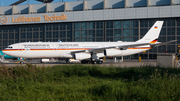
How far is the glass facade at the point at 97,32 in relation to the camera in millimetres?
46094

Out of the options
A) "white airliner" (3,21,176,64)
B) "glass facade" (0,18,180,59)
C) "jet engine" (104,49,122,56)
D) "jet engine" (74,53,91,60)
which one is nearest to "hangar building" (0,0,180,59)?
"glass facade" (0,18,180,59)

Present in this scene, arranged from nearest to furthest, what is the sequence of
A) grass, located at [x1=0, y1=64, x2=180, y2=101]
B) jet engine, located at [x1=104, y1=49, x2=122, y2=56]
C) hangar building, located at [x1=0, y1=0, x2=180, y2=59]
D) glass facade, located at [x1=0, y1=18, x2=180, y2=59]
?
1. grass, located at [x1=0, y1=64, x2=180, y2=101]
2. jet engine, located at [x1=104, y1=49, x2=122, y2=56]
3. hangar building, located at [x1=0, y1=0, x2=180, y2=59]
4. glass facade, located at [x1=0, y1=18, x2=180, y2=59]

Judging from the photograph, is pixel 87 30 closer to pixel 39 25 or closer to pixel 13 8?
pixel 39 25

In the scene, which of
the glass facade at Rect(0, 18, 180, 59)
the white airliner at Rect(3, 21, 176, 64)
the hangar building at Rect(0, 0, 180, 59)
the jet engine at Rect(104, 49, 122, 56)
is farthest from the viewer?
the glass facade at Rect(0, 18, 180, 59)

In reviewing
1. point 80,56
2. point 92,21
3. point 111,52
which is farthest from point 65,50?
point 92,21

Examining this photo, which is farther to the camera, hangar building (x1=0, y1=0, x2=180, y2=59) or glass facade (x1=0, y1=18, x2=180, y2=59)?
glass facade (x1=0, y1=18, x2=180, y2=59)

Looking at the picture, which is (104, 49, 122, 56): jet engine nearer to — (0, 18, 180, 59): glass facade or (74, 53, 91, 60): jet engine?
(74, 53, 91, 60): jet engine

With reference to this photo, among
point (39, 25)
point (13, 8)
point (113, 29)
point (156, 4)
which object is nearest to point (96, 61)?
point (113, 29)

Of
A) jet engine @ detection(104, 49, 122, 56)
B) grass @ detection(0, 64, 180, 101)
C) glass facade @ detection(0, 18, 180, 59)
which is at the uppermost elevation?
glass facade @ detection(0, 18, 180, 59)

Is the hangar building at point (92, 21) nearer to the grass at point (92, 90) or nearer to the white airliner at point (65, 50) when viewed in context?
the white airliner at point (65, 50)

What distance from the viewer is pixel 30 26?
55656 millimetres

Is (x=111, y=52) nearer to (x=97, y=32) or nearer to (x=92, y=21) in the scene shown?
(x=97, y=32)

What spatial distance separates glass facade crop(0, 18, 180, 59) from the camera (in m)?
46.1

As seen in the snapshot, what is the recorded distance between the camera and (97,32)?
165 ft
